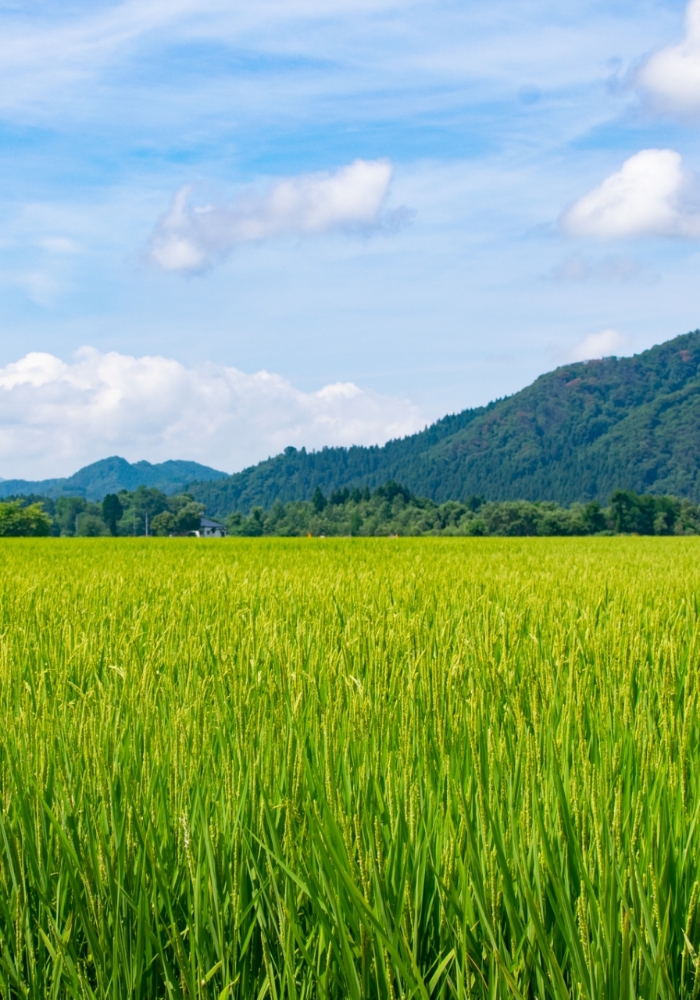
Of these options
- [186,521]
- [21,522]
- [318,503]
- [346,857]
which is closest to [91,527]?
[186,521]

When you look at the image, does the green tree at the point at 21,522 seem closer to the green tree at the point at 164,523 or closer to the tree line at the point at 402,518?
the tree line at the point at 402,518

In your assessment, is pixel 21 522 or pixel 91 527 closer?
pixel 21 522

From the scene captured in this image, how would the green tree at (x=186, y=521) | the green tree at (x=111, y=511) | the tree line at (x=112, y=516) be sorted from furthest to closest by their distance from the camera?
the green tree at (x=111, y=511) → the green tree at (x=186, y=521) → the tree line at (x=112, y=516)

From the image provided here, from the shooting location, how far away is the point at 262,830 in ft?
4.52

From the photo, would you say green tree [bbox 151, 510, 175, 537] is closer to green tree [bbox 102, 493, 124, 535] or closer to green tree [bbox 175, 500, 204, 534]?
green tree [bbox 175, 500, 204, 534]

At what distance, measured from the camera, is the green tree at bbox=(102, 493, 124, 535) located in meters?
115

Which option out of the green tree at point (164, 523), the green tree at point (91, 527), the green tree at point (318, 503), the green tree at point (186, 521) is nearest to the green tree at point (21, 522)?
the green tree at point (164, 523)

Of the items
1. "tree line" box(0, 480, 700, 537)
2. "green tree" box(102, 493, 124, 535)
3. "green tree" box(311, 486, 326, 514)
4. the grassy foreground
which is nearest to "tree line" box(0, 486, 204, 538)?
"green tree" box(102, 493, 124, 535)

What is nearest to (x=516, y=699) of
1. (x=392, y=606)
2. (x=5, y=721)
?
(x=5, y=721)

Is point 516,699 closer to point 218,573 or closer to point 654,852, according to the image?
point 654,852

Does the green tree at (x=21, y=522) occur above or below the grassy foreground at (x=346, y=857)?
above

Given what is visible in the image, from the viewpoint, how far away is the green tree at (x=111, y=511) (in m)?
115

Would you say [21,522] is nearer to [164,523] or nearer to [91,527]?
[164,523]

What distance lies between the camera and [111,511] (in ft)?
380
